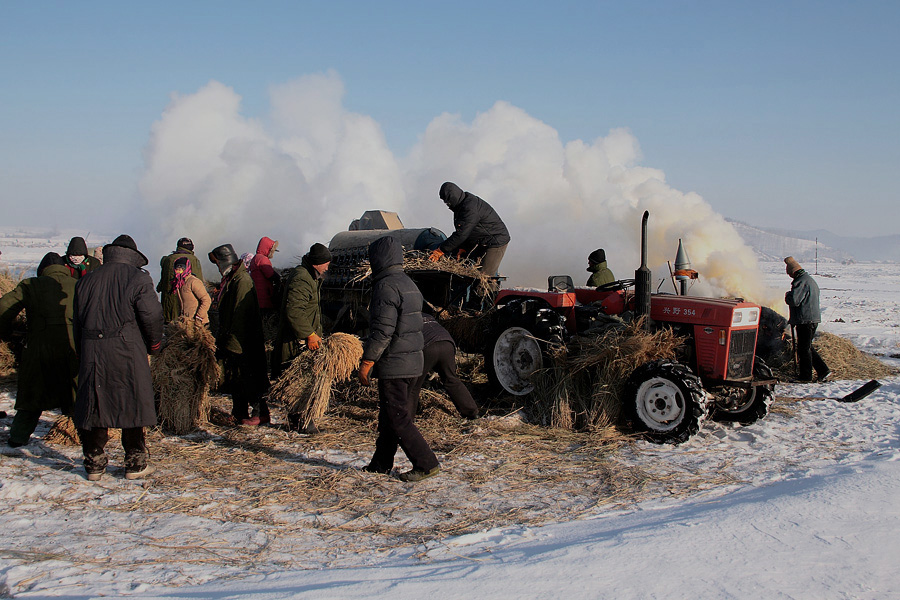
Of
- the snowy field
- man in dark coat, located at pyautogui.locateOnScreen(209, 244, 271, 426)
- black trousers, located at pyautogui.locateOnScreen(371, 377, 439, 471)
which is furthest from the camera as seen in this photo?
man in dark coat, located at pyautogui.locateOnScreen(209, 244, 271, 426)

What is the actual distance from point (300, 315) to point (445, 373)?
5.24 feet

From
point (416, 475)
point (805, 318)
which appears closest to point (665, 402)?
point (416, 475)

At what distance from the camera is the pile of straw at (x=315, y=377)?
6264 mm

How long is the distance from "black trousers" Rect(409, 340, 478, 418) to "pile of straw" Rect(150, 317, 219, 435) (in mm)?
2121

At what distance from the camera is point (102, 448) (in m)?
5.04

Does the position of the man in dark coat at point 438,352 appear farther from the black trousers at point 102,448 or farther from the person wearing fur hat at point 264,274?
the person wearing fur hat at point 264,274

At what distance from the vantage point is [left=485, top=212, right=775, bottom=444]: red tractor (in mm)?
6348

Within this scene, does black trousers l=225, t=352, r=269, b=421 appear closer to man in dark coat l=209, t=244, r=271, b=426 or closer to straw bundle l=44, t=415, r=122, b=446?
man in dark coat l=209, t=244, r=271, b=426

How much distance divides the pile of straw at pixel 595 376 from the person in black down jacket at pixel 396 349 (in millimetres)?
2157

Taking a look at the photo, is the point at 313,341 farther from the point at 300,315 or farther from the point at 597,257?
the point at 597,257

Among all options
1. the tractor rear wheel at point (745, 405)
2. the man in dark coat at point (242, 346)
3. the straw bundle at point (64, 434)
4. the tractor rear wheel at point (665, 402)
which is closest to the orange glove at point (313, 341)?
the man in dark coat at point (242, 346)

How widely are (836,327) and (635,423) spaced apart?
12270 millimetres

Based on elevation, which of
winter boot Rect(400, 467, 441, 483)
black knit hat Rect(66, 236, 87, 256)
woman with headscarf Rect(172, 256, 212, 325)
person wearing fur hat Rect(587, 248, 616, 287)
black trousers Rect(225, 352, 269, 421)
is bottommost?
winter boot Rect(400, 467, 441, 483)

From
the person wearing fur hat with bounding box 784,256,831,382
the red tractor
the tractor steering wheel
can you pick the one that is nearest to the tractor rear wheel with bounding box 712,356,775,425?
the red tractor
